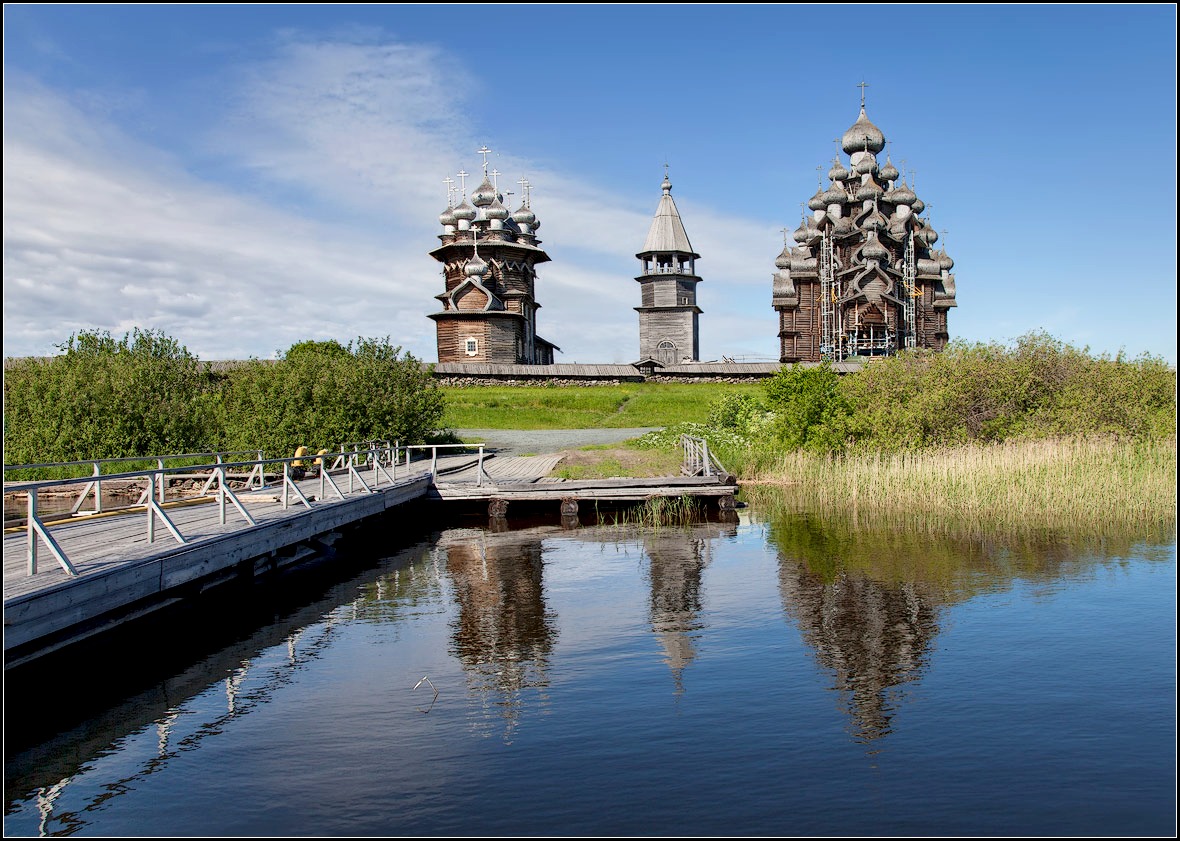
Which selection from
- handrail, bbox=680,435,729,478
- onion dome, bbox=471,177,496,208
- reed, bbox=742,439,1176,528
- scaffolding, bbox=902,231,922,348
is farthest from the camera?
onion dome, bbox=471,177,496,208

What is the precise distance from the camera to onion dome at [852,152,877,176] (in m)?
72.0

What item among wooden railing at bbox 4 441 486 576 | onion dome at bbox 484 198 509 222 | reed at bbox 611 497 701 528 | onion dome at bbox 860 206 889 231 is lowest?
reed at bbox 611 497 701 528

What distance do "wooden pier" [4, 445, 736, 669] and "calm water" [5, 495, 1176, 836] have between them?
73 cm

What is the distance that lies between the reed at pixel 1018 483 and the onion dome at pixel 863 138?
171ft

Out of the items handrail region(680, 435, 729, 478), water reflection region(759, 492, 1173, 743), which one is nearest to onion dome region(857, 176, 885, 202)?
handrail region(680, 435, 729, 478)

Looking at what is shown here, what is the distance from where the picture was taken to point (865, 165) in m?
72.0

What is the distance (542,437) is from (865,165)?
138ft

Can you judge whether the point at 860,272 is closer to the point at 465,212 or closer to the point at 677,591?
the point at 465,212

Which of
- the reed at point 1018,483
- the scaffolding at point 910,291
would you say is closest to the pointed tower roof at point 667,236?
the scaffolding at point 910,291

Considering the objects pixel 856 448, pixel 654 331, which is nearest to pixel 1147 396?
pixel 856 448

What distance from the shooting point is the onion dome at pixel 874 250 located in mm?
67625

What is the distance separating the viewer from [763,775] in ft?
26.0

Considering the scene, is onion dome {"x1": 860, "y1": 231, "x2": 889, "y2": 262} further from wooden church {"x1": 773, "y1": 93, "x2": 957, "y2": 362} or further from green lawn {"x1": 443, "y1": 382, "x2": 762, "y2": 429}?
green lawn {"x1": 443, "y1": 382, "x2": 762, "y2": 429}

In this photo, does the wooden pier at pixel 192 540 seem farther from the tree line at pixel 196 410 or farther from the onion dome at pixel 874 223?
the onion dome at pixel 874 223
